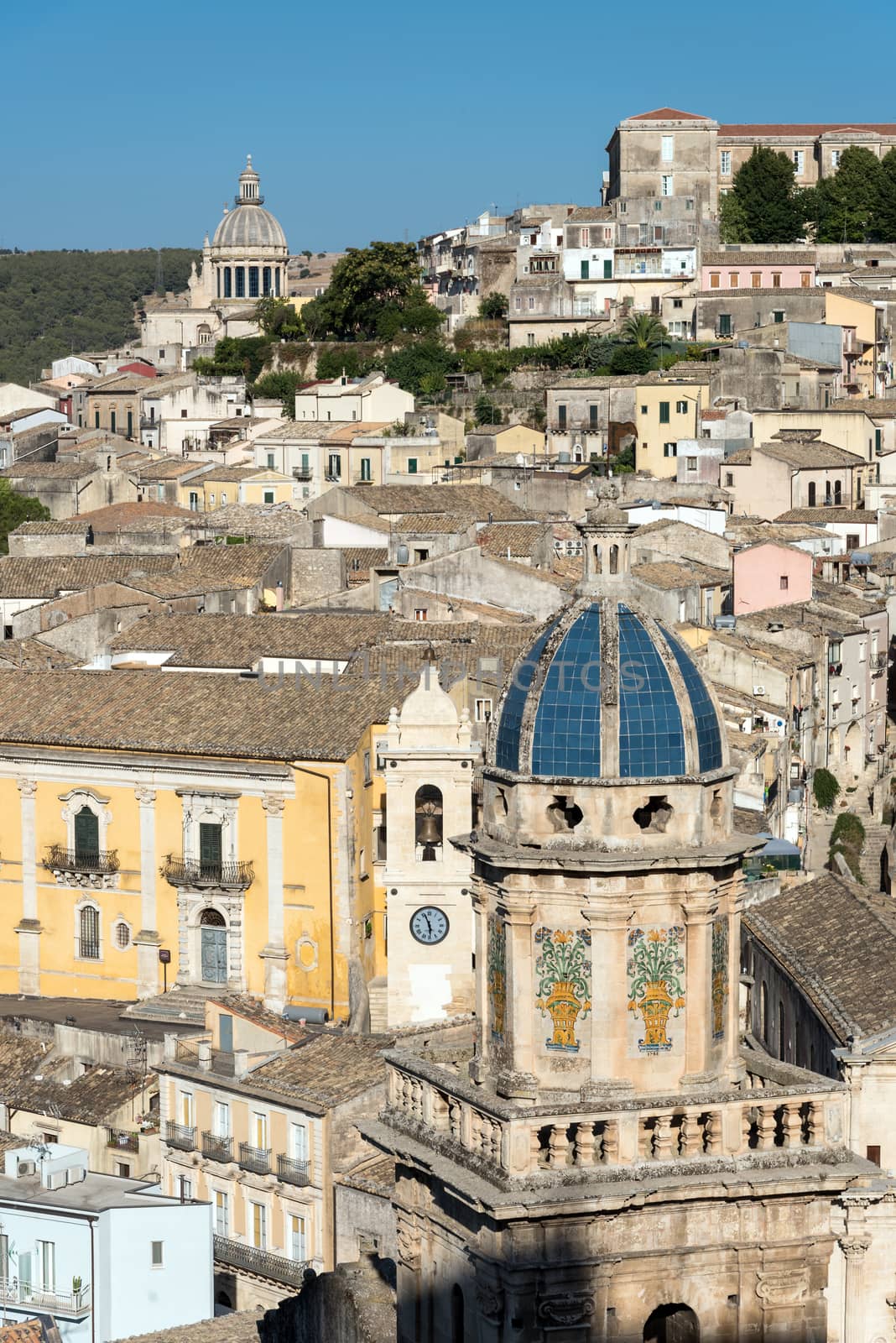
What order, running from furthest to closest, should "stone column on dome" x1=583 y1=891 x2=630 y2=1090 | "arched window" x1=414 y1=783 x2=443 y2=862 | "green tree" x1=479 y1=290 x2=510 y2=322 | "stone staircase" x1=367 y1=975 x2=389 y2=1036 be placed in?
"green tree" x1=479 y1=290 x2=510 y2=322
"stone staircase" x1=367 y1=975 x2=389 y2=1036
"arched window" x1=414 y1=783 x2=443 y2=862
"stone column on dome" x1=583 y1=891 x2=630 y2=1090

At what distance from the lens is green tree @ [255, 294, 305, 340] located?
9638cm

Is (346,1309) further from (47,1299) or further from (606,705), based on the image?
(47,1299)

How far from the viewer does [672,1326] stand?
13234 mm

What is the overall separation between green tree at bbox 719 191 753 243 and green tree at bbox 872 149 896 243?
489 centimetres

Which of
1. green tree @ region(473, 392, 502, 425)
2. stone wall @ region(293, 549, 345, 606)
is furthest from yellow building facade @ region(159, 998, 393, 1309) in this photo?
green tree @ region(473, 392, 502, 425)

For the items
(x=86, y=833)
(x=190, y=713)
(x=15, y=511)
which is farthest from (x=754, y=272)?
(x=86, y=833)

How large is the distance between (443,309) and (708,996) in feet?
276

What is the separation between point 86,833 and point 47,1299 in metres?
13.8

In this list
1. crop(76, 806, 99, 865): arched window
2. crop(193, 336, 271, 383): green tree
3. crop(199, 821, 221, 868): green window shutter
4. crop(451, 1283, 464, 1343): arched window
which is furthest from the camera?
crop(193, 336, 271, 383): green tree

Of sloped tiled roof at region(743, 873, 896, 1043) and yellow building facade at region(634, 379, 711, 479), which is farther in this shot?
yellow building facade at region(634, 379, 711, 479)

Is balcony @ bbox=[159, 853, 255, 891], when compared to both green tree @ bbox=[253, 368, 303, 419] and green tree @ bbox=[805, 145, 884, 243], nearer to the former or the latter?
green tree @ bbox=[253, 368, 303, 419]

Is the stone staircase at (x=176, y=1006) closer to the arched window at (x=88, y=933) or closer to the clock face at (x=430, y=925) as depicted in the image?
the arched window at (x=88, y=933)

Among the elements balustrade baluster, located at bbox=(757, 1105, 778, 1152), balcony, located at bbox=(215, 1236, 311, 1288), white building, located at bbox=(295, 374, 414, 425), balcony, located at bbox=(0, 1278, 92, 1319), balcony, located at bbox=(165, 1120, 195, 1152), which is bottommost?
balcony, located at bbox=(215, 1236, 311, 1288)

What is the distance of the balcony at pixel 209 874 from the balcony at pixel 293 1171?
9671 mm
